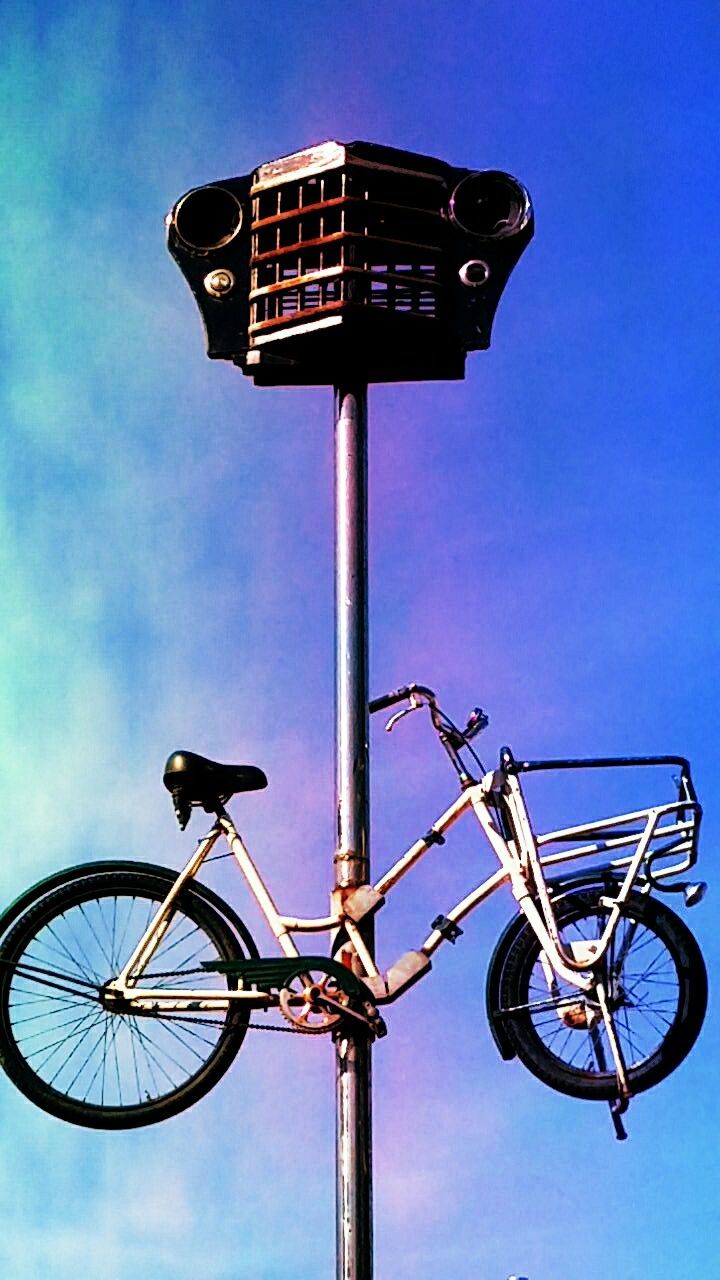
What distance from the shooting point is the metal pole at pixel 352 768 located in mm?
11695

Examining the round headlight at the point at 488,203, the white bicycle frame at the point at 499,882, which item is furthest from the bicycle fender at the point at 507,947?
the round headlight at the point at 488,203

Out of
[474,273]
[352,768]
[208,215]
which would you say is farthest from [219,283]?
[352,768]

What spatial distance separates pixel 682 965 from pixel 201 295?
5.02 metres

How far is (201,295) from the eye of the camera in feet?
44.8

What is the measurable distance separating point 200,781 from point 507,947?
196 cm

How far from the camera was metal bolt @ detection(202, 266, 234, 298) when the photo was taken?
13633mm

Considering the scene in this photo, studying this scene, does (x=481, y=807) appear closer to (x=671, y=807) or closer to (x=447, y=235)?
(x=671, y=807)

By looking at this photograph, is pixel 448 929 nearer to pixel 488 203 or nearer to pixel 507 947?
pixel 507 947

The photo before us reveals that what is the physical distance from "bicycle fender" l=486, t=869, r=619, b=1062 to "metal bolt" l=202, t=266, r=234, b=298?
4.19 metres

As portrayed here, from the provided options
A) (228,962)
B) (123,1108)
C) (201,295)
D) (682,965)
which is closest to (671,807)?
(682,965)

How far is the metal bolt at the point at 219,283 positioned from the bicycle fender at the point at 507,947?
419 cm

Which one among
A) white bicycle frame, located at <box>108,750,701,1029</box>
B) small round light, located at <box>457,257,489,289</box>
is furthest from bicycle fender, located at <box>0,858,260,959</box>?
small round light, located at <box>457,257,489,289</box>

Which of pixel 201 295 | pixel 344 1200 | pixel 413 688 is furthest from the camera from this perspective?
pixel 201 295

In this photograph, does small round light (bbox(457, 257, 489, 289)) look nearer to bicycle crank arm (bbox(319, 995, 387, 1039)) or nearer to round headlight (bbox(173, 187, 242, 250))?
round headlight (bbox(173, 187, 242, 250))
